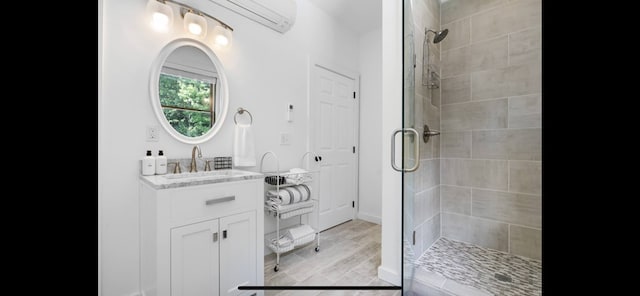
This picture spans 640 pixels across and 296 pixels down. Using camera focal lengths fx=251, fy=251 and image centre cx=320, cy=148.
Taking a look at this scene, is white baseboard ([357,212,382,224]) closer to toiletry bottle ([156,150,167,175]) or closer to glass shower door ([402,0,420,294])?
glass shower door ([402,0,420,294])

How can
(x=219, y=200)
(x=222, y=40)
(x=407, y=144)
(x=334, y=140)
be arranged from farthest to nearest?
(x=334, y=140) → (x=222, y=40) → (x=219, y=200) → (x=407, y=144)

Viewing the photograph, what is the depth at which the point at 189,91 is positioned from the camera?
1.78 metres

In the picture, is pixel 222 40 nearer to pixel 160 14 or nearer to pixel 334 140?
pixel 160 14

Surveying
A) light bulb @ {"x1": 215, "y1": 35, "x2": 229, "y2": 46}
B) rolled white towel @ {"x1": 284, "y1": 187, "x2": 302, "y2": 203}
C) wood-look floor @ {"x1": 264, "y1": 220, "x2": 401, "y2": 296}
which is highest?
light bulb @ {"x1": 215, "y1": 35, "x2": 229, "y2": 46}

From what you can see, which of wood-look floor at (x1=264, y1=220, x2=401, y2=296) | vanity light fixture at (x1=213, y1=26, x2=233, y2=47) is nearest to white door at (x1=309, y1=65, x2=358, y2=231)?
wood-look floor at (x1=264, y1=220, x2=401, y2=296)

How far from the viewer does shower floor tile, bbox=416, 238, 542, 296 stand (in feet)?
4.63

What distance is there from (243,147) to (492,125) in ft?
6.23

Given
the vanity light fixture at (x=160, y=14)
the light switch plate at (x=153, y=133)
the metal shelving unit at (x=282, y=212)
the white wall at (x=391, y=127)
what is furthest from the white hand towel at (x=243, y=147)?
the white wall at (x=391, y=127)

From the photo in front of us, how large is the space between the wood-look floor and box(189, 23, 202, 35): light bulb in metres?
1.78

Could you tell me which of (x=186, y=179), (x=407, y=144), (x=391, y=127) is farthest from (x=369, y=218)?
(x=186, y=179)

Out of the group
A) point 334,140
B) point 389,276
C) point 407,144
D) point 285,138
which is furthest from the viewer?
point 334,140

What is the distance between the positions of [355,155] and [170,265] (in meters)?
2.32

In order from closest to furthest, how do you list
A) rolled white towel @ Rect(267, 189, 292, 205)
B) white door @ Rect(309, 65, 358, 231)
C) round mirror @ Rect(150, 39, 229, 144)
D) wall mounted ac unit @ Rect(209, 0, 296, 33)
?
round mirror @ Rect(150, 39, 229, 144) → wall mounted ac unit @ Rect(209, 0, 296, 33) → rolled white towel @ Rect(267, 189, 292, 205) → white door @ Rect(309, 65, 358, 231)
